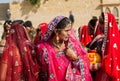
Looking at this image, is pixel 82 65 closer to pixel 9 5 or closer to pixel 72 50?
pixel 72 50

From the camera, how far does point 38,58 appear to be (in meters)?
5.48

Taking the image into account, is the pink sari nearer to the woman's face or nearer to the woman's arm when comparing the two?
the woman's face

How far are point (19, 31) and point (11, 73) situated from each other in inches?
18.8

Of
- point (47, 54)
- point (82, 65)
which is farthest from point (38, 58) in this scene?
point (82, 65)

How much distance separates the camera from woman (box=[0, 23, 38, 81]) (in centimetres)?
548

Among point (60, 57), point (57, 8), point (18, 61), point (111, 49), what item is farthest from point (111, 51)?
point (57, 8)

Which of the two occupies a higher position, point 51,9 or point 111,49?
point 51,9

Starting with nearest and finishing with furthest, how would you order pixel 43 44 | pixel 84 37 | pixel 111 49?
pixel 43 44
pixel 111 49
pixel 84 37

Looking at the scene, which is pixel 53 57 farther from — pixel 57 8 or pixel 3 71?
pixel 57 8

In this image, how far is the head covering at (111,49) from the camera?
564cm

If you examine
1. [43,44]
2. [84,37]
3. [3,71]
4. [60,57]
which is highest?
[84,37]

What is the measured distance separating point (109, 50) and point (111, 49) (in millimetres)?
26

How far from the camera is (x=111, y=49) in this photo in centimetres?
564

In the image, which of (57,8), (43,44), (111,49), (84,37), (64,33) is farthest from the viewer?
(57,8)
